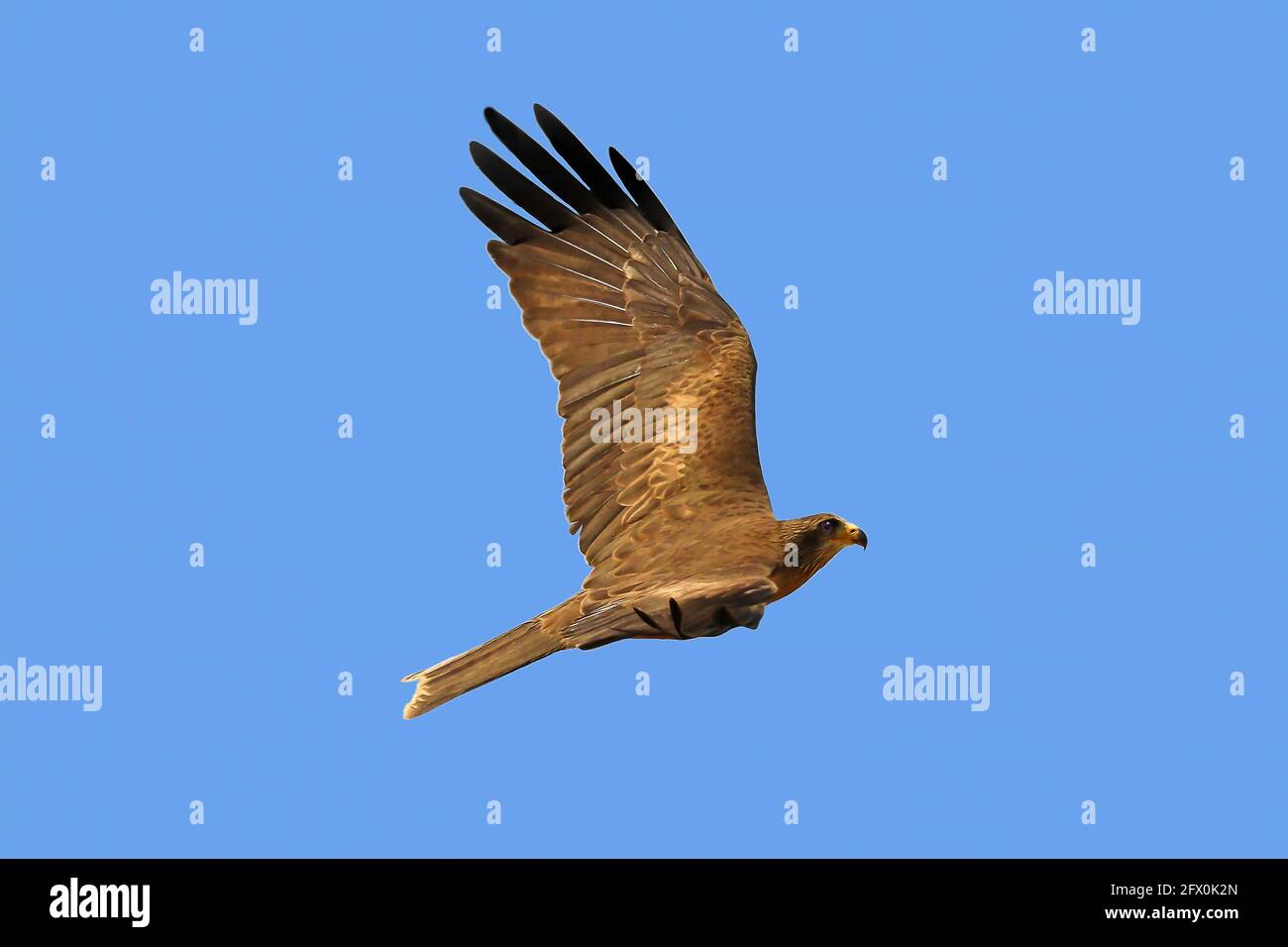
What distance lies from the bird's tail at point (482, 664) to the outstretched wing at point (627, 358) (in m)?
0.67

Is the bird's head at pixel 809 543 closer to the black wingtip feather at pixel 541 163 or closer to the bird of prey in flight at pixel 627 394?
the bird of prey in flight at pixel 627 394

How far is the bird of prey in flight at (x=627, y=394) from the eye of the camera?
438 inches

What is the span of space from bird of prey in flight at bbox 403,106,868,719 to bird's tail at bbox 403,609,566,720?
0.03 feet

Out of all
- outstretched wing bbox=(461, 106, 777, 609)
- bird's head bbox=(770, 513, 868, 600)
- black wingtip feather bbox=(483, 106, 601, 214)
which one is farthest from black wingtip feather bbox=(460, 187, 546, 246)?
bird's head bbox=(770, 513, 868, 600)

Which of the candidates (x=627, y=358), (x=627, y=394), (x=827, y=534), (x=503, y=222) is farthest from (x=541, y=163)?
(x=827, y=534)

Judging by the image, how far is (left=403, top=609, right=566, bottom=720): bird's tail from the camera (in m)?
10.7

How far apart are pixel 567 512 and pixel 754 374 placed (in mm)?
1572

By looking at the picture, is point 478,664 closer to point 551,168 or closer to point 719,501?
point 719,501

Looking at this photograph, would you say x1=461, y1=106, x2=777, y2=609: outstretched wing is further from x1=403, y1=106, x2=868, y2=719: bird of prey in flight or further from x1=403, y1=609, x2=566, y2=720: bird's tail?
x1=403, y1=609, x2=566, y2=720: bird's tail

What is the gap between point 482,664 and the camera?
10.8m

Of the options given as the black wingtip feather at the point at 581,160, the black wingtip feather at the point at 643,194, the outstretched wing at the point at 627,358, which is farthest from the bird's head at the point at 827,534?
the black wingtip feather at the point at 581,160

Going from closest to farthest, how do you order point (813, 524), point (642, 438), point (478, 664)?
point (478, 664)
point (813, 524)
point (642, 438)

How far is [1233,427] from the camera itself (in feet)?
39.7

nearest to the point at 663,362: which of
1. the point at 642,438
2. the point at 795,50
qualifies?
the point at 642,438
